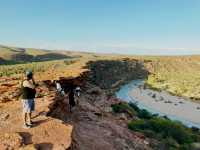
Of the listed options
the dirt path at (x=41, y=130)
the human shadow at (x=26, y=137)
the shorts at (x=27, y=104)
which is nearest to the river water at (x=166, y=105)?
the dirt path at (x=41, y=130)

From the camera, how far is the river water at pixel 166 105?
80762 mm

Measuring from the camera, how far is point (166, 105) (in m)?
97.2

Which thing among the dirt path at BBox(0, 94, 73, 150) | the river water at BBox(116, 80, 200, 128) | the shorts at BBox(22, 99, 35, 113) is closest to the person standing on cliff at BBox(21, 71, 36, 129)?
the shorts at BBox(22, 99, 35, 113)

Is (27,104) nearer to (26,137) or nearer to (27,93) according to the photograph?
(27,93)

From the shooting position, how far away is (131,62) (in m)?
170

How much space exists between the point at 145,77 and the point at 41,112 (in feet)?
491

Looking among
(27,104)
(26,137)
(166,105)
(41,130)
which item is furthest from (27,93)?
(166,105)

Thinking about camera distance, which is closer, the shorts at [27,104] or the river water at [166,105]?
the shorts at [27,104]

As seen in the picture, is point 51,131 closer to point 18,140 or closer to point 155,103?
point 18,140

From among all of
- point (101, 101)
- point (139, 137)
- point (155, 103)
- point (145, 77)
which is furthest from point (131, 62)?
point (139, 137)

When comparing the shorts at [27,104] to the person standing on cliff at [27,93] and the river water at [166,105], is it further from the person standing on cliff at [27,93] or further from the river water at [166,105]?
the river water at [166,105]

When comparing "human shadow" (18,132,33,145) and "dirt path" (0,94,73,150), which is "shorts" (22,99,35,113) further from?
"human shadow" (18,132,33,145)

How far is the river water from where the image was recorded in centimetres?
8076

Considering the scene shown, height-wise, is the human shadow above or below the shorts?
below
